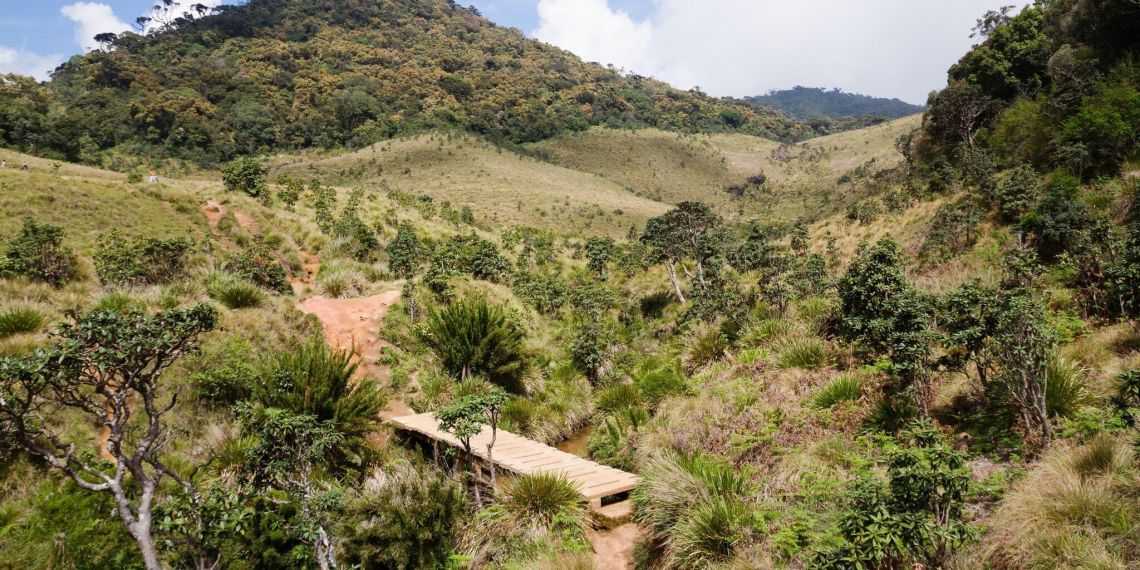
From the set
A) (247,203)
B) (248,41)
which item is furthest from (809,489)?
(248,41)

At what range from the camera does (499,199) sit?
193ft

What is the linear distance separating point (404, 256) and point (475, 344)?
7.57 metres

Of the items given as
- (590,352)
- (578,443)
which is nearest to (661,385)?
(578,443)

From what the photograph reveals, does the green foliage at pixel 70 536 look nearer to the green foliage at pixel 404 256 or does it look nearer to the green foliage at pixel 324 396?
the green foliage at pixel 324 396

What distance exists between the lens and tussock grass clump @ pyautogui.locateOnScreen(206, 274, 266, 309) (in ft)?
39.7

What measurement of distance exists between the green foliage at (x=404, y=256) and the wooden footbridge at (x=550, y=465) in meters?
9.14

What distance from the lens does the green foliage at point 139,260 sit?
12547 millimetres

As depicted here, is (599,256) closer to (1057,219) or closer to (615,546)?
Result: (1057,219)

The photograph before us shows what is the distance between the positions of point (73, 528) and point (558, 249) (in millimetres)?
29112

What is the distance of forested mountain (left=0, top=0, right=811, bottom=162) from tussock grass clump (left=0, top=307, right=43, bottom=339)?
4930 cm

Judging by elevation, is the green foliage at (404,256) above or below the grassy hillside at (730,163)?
below

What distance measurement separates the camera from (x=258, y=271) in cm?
1542

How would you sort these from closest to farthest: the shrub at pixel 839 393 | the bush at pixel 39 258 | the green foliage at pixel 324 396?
the shrub at pixel 839 393
the green foliage at pixel 324 396
the bush at pixel 39 258

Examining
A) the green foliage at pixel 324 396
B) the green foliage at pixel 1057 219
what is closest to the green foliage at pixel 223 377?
the green foliage at pixel 324 396
